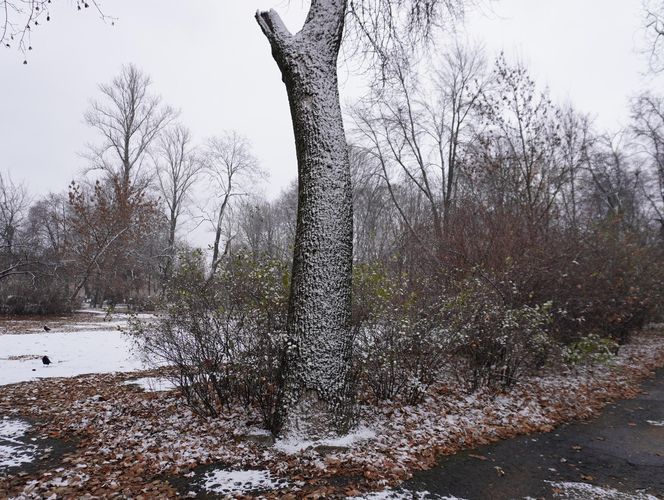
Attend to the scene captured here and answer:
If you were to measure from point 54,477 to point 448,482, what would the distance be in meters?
3.55

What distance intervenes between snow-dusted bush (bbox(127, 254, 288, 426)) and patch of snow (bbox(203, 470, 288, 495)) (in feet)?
2.53

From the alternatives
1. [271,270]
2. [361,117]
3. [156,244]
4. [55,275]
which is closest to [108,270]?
[55,275]

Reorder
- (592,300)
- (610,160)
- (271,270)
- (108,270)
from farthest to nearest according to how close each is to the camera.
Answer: (610,160)
(108,270)
(592,300)
(271,270)

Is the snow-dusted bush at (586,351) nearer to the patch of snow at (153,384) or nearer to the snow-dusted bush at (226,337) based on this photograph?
the snow-dusted bush at (226,337)

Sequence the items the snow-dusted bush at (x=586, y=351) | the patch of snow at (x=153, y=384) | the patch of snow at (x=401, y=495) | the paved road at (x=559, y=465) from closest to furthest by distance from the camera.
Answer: the patch of snow at (x=401, y=495) < the paved road at (x=559, y=465) < the patch of snow at (x=153, y=384) < the snow-dusted bush at (x=586, y=351)

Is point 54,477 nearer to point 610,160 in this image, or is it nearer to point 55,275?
point 55,275

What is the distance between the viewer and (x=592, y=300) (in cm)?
891

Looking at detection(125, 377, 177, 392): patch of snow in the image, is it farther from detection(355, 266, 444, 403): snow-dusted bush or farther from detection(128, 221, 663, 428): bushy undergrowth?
detection(355, 266, 444, 403): snow-dusted bush

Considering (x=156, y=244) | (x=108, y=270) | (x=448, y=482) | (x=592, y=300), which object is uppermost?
(x=156, y=244)

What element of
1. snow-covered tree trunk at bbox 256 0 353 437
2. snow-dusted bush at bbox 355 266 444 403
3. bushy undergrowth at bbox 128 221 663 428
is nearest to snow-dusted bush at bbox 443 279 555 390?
bushy undergrowth at bbox 128 221 663 428

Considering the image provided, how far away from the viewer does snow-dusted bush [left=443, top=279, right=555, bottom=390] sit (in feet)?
20.9

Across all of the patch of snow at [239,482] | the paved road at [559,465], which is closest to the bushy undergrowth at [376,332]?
the patch of snow at [239,482]

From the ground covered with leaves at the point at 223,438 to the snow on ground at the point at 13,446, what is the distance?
0.42 feet

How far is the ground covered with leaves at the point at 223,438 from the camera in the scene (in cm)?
364
